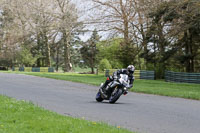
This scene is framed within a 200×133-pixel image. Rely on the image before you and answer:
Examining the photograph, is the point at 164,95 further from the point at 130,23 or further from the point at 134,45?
the point at 134,45

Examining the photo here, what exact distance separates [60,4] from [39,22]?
4.84 meters

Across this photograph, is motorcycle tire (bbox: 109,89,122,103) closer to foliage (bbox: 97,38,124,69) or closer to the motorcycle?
the motorcycle

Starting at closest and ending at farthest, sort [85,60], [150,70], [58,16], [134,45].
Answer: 1. [150,70]
2. [134,45]
3. [58,16]
4. [85,60]

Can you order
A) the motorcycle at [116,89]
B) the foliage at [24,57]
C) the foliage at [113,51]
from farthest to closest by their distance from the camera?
the foliage at [24,57] → the foliage at [113,51] → the motorcycle at [116,89]

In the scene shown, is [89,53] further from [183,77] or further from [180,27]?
[180,27]

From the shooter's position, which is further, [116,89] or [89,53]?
[89,53]

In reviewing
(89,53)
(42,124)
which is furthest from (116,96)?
(89,53)

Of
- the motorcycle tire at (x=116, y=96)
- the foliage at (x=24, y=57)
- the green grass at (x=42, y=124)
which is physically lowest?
the green grass at (x=42, y=124)

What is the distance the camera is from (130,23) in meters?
39.9

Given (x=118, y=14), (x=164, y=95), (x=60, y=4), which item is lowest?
(x=164, y=95)

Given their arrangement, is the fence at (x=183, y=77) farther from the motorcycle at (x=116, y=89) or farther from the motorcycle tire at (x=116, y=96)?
the motorcycle tire at (x=116, y=96)

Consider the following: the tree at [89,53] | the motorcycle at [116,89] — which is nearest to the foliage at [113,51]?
the tree at [89,53]

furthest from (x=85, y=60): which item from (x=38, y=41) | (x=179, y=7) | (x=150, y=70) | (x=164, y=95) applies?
(x=164, y=95)

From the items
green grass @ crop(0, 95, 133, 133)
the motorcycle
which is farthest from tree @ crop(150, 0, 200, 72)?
green grass @ crop(0, 95, 133, 133)
